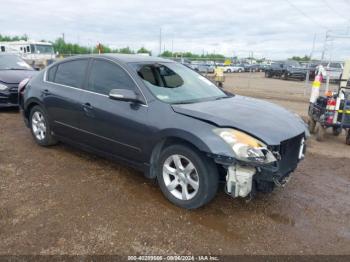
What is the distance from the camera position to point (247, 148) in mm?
2975

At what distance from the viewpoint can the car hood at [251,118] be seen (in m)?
3.14

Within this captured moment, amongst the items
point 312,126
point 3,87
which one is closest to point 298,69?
point 312,126

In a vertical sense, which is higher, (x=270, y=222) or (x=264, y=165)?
(x=264, y=165)

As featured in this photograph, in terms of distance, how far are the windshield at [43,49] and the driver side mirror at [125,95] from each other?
94.2 feet

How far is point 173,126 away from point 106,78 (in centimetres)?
138

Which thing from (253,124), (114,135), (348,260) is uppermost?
(253,124)

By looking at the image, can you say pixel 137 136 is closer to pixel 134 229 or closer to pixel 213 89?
pixel 134 229

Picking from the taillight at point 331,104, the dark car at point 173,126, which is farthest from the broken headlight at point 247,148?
the taillight at point 331,104

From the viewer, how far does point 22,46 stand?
1133 inches

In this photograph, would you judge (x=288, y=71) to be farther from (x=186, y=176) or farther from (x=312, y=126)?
(x=186, y=176)

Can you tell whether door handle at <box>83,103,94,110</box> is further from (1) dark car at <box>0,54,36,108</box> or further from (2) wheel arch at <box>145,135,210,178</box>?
(1) dark car at <box>0,54,36,108</box>

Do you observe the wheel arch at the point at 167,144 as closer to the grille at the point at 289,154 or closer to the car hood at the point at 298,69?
the grille at the point at 289,154

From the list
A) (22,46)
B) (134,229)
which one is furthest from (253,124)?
(22,46)

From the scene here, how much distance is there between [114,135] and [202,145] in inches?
51.8
